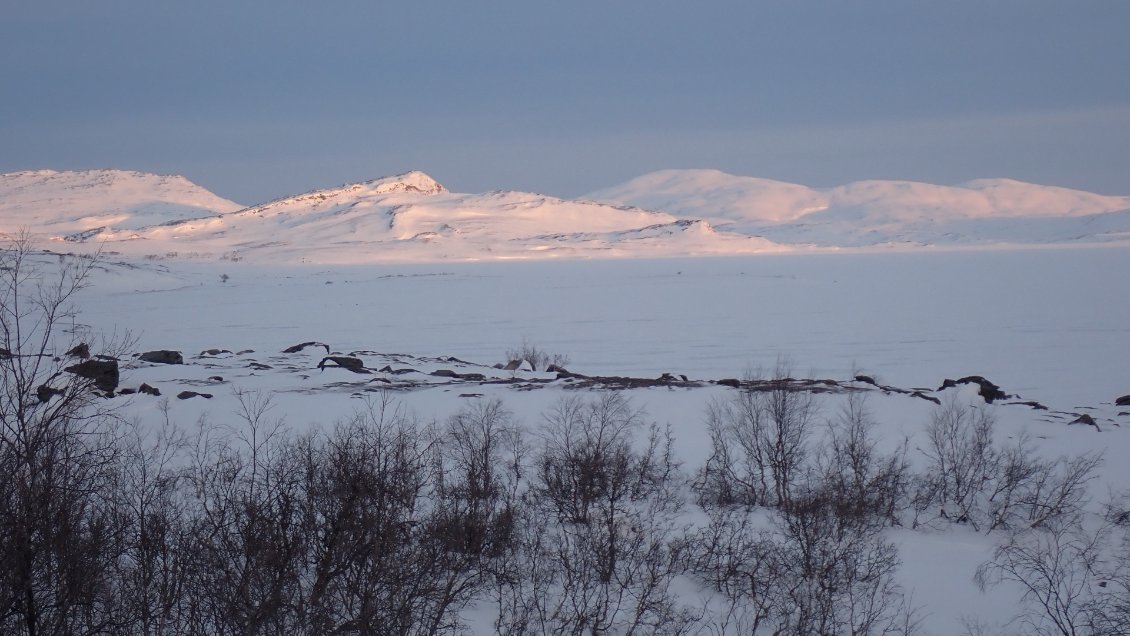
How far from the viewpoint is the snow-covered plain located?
13562 millimetres

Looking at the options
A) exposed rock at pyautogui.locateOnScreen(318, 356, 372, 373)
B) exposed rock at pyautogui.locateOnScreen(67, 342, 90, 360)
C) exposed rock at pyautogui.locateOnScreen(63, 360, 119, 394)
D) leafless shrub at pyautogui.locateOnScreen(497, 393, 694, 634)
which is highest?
exposed rock at pyautogui.locateOnScreen(67, 342, 90, 360)

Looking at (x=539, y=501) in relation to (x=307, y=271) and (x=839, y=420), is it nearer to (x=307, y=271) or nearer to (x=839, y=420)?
(x=839, y=420)

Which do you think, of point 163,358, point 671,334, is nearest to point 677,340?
point 671,334

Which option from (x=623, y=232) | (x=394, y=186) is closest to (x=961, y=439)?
(x=623, y=232)

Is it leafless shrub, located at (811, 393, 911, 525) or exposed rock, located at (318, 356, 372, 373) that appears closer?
leafless shrub, located at (811, 393, 911, 525)

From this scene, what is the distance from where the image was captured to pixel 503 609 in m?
8.19

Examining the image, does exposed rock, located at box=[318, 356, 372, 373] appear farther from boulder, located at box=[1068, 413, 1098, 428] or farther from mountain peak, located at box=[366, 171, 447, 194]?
mountain peak, located at box=[366, 171, 447, 194]

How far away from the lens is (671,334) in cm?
3048

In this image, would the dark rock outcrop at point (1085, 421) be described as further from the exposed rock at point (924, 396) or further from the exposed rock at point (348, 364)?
the exposed rock at point (348, 364)

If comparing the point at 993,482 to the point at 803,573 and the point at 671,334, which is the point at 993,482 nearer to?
the point at 803,573

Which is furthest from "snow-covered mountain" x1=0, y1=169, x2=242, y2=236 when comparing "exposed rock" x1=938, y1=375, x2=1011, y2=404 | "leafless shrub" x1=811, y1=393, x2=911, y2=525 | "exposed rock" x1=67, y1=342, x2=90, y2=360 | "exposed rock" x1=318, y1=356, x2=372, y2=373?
"leafless shrub" x1=811, y1=393, x2=911, y2=525

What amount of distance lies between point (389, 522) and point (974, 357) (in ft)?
70.2

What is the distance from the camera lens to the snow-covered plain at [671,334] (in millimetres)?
13562

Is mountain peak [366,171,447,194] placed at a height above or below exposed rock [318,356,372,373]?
above
